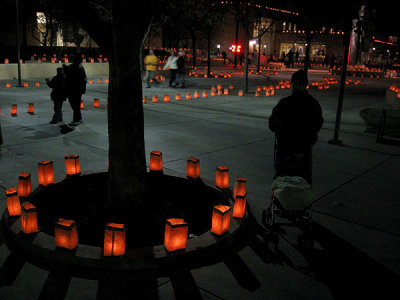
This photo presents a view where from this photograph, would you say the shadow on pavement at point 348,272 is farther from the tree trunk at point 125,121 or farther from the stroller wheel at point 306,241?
the tree trunk at point 125,121

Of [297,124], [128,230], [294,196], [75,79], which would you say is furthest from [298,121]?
[75,79]

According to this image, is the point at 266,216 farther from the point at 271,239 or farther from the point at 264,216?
the point at 271,239

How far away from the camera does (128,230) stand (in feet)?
14.6

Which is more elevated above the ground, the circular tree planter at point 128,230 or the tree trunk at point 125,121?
the tree trunk at point 125,121

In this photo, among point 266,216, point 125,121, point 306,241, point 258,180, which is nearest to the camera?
point 306,241

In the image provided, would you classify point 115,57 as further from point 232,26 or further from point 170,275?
point 232,26

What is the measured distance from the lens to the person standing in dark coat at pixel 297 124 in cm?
441

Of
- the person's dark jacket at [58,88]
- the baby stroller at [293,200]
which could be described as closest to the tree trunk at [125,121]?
the baby stroller at [293,200]

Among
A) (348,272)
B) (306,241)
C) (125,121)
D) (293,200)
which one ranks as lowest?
(348,272)

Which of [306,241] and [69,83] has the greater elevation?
[69,83]

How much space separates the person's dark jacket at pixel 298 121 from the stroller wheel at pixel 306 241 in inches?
38.9

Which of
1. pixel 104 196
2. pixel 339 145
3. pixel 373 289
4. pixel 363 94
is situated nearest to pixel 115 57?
pixel 104 196

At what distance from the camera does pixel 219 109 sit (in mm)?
13500

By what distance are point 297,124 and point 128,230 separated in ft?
7.50
